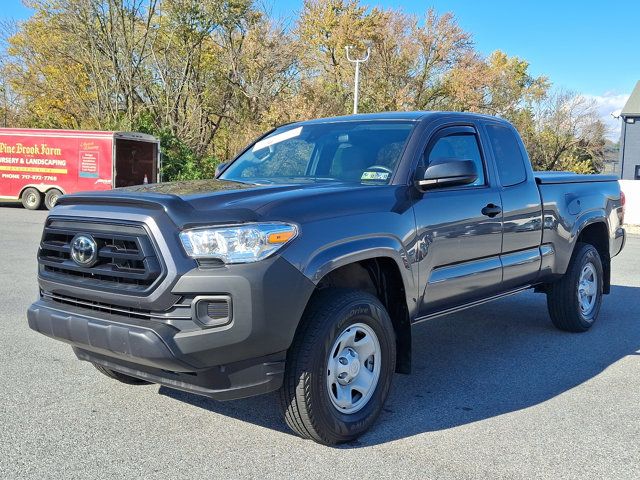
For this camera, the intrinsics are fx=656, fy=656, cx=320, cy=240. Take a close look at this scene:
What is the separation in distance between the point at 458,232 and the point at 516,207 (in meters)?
0.98

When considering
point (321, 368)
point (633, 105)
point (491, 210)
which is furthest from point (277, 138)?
point (633, 105)

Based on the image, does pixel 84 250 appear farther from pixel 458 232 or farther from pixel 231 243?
pixel 458 232

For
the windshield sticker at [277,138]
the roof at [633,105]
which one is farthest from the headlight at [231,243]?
the roof at [633,105]

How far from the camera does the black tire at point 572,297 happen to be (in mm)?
6176

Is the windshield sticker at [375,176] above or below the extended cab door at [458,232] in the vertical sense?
above

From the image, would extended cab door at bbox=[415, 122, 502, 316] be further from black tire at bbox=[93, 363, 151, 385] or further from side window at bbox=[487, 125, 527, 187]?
black tire at bbox=[93, 363, 151, 385]

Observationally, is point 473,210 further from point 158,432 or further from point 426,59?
point 426,59

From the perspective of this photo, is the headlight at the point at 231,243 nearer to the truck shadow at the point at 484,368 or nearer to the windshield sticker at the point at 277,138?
the truck shadow at the point at 484,368

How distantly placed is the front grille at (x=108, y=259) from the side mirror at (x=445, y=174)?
1.84 meters

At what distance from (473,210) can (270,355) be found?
81.4 inches

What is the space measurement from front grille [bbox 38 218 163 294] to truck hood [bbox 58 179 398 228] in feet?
0.51

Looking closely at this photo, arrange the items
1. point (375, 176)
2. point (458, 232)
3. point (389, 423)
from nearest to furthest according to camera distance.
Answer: point (389, 423), point (375, 176), point (458, 232)

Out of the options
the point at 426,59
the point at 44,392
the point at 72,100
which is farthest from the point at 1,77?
the point at 44,392

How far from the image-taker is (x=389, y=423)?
13.2 feet
